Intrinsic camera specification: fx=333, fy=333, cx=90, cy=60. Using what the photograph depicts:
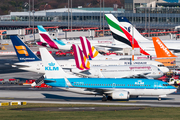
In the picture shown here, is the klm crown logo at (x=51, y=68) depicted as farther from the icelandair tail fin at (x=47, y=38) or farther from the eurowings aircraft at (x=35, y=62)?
the icelandair tail fin at (x=47, y=38)

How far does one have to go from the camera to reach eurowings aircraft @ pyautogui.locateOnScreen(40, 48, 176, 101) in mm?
46844

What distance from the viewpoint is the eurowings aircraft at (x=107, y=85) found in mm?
46844

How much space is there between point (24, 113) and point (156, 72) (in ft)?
99.3

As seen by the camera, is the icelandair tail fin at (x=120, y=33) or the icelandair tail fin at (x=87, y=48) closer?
the icelandair tail fin at (x=87, y=48)

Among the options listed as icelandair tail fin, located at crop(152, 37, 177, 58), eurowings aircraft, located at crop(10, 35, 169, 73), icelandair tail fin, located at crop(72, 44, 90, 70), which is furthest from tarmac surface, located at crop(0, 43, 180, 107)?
icelandair tail fin, located at crop(152, 37, 177, 58)

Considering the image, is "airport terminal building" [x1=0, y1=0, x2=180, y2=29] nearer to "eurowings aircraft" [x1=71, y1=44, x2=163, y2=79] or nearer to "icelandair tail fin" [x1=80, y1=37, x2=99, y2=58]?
"icelandair tail fin" [x1=80, y1=37, x2=99, y2=58]

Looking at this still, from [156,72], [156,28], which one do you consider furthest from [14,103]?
[156,28]

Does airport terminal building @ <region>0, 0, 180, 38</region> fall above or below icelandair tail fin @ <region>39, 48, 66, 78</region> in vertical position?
above

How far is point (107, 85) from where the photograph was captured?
47.2m

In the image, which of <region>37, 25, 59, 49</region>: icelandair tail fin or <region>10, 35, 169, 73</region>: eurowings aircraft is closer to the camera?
<region>10, 35, 169, 73</region>: eurowings aircraft

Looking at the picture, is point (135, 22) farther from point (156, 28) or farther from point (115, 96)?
point (115, 96)

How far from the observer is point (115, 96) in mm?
46562

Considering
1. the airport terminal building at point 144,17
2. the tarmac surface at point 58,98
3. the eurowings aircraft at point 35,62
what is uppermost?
the airport terminal building at point 144,17

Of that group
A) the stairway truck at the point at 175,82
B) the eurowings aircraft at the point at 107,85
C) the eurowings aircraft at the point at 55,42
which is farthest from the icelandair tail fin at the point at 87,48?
the eurowings aircraft at the point at 55,42
